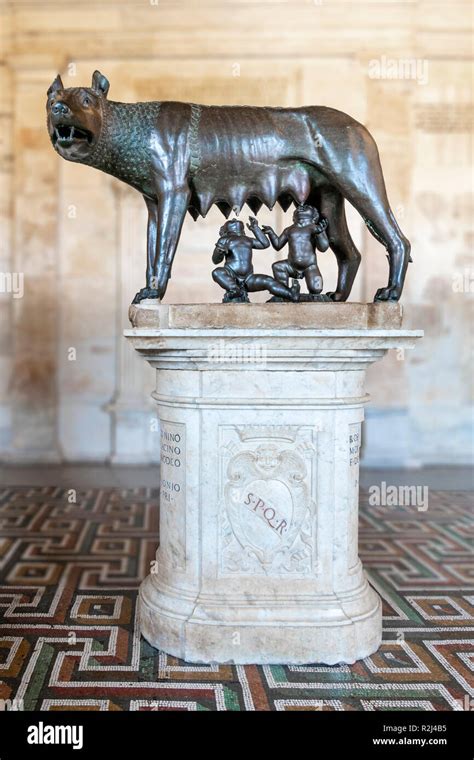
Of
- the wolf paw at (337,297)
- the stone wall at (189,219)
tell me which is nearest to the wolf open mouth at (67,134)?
the wolf paw at (337,297)

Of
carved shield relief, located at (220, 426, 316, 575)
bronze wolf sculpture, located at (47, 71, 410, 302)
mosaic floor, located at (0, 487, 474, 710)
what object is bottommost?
mosaic floor, located at (0, 487, 474, 710)

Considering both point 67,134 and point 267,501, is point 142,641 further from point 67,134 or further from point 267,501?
point 67,134

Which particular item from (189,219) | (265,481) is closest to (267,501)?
(265,481)

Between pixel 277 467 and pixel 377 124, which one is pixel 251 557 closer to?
pixel 277 467

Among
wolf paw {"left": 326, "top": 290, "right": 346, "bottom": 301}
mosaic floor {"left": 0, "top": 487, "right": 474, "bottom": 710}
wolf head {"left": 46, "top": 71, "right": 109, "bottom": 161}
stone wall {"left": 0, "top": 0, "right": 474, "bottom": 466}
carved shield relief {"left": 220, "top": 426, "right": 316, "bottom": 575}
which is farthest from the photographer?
stone wall {"left": 0, "top": 0, "right": 474, "bottom": 466}

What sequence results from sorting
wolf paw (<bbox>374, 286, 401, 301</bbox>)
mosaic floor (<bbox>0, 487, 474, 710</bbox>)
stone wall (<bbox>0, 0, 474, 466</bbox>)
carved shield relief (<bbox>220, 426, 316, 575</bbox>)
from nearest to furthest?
mosaic floor (<bbox>0, 487, 474, 710</bbox>) → carved shield relief (<bbox>220, 426, 316, 575</bbox>) → wolf paw (<bbox>374, 286, 401, 301</bbox>) → stone wall (<bbox>0, 0, 474, 466</bbox>)

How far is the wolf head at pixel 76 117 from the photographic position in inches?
111

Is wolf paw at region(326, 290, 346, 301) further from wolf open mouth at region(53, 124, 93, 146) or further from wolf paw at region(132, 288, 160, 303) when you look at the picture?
wolf open mouth at region(53, 124, 93, 146)

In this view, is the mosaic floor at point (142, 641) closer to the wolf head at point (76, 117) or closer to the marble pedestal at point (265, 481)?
the marble pedestal at point (265, 481)

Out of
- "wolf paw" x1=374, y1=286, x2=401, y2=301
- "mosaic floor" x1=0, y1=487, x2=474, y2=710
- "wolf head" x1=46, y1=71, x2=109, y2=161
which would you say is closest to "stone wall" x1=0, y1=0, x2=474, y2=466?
"mosaic floor" x1=0, y1=487, x2=474, y2=710

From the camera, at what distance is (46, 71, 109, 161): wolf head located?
283 cm

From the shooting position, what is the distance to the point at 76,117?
112 inches

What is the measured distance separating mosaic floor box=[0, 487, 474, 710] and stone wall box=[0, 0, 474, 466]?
7.48ft

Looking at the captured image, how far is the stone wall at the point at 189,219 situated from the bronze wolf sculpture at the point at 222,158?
417 cm
